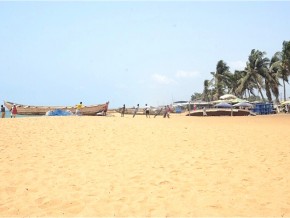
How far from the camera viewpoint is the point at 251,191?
6.36 meters

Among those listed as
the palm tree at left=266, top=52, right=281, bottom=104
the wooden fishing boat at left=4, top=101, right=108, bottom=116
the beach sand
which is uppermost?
the palm tree at left=266, top=52, right=281, bottom=104

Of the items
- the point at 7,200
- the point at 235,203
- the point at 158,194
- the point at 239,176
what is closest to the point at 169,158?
the point at 239,176

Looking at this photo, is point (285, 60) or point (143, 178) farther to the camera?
point (285, 60)

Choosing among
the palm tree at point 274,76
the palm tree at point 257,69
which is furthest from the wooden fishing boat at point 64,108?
the palm tree at point 274,76

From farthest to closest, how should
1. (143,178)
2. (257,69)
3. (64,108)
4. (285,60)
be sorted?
(257,69) < (285,60) < (64,108) < (143,178)

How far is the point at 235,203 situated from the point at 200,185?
1.19m

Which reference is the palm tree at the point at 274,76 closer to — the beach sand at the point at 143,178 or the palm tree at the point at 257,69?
the palm tree at the point at 257,69

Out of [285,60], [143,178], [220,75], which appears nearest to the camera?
[143,178]

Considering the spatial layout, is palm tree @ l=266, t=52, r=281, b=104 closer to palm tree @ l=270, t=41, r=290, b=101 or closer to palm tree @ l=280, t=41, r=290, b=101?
palm tree @ l=270, t=41, r=290, b=101

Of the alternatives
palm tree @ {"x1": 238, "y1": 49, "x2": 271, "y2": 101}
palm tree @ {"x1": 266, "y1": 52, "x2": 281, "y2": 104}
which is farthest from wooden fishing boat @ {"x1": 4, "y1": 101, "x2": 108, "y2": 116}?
palm tree @ {"x1": 266, "y1": 52, "x2": 281, "y2": 104}

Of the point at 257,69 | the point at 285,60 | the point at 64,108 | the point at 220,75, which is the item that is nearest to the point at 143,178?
the point at 64,108

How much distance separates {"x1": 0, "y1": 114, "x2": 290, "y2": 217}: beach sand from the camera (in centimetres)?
551

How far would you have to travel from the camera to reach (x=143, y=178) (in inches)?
288

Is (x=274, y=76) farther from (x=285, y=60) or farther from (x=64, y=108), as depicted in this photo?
(x=64, y=108)
